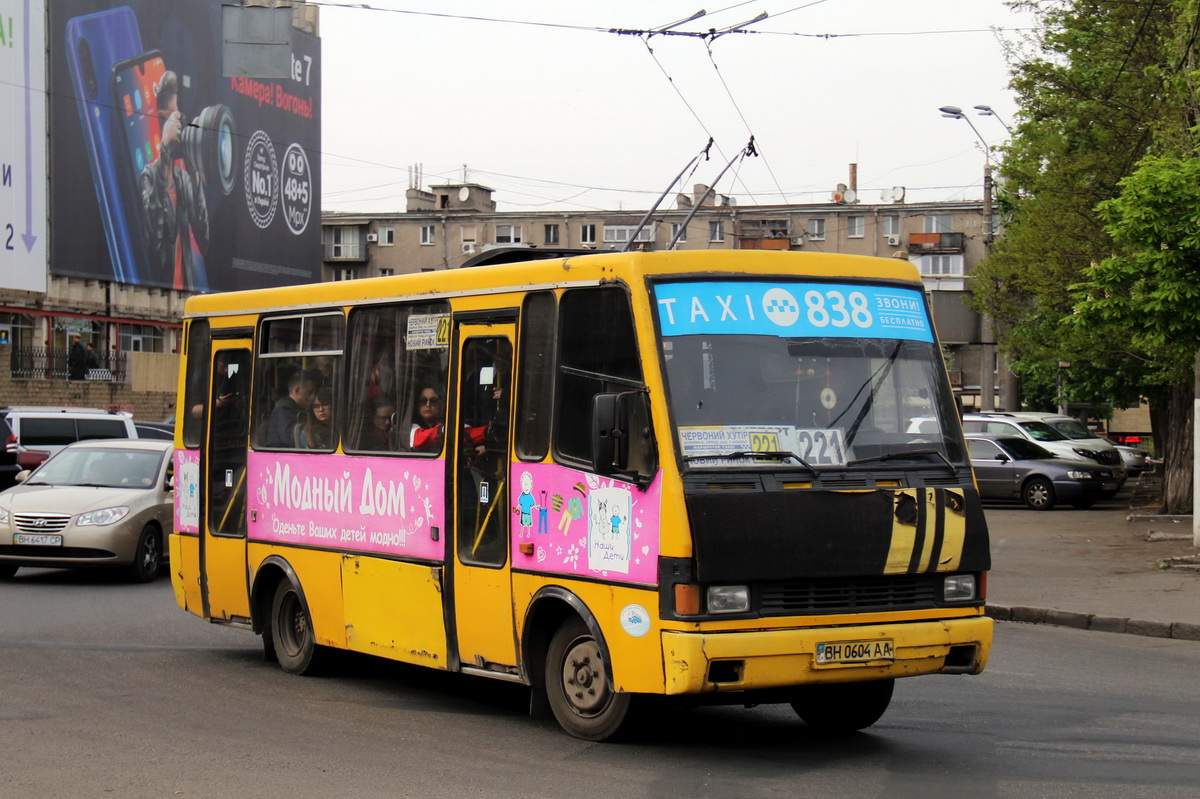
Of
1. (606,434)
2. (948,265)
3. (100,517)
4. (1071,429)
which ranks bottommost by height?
(100,517)

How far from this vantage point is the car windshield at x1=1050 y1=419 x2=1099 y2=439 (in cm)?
3650

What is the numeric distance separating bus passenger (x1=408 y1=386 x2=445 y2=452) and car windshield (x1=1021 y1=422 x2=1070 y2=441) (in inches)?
1096

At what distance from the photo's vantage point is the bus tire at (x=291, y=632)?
34.4 feet

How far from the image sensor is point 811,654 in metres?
7.20

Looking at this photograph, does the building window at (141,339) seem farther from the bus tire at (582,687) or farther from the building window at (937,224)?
the bus tire at (582,687)

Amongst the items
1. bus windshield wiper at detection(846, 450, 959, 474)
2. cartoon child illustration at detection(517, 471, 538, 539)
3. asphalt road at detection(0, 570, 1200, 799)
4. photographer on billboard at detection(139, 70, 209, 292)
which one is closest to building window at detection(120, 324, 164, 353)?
photographer on billboard at detection(139, 70, 209, 292)

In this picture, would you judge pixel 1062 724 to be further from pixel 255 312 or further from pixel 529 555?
pixel 255 312

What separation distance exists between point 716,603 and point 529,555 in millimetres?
1393

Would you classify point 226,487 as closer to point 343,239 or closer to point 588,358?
point 588,358

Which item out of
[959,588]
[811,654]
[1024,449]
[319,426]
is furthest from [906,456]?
[1024,449]

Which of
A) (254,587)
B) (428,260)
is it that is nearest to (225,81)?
(428,260)

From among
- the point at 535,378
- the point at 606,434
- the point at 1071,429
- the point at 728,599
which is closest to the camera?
the point at 728,599

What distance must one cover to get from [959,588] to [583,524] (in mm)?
1966

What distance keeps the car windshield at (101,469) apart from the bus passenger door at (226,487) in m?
5.82
